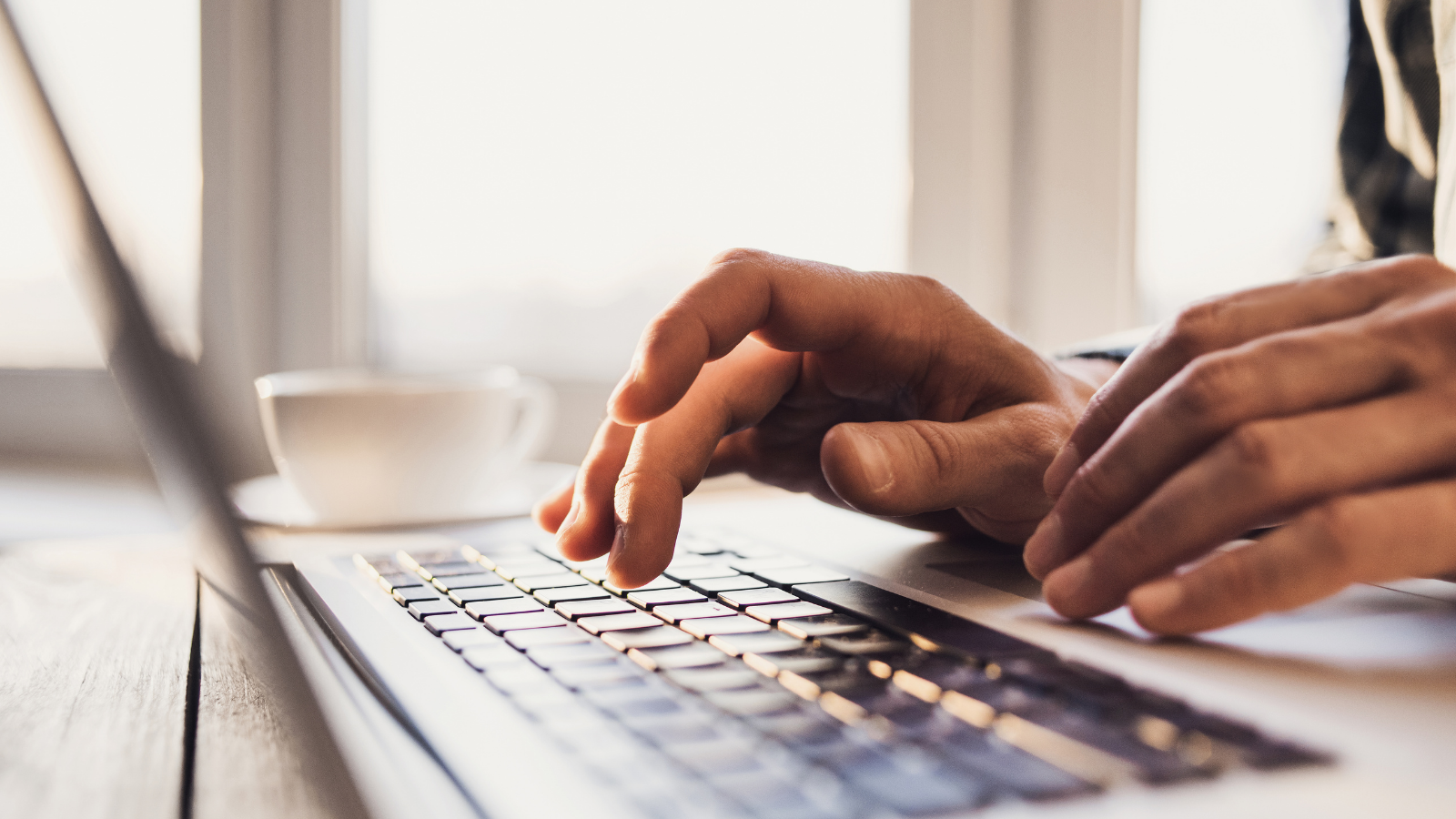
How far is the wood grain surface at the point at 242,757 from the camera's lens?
0.20 m

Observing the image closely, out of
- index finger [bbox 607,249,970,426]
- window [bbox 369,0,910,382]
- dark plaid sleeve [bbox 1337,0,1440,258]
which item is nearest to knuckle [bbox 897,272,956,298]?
index finger [bbox 607,249,970,426]

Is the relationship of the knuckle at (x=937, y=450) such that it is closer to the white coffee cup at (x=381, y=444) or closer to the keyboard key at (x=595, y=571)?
the keyboard key at (x=595, y=571)

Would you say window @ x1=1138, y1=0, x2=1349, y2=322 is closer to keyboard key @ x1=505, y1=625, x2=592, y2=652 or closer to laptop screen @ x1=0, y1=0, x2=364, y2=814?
keyboard key @ x1=505, y1=625, x2=592, y2=652

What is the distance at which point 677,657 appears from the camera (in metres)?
0.27

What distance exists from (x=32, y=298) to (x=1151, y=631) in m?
1.01

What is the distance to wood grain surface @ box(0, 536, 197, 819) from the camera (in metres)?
0.21

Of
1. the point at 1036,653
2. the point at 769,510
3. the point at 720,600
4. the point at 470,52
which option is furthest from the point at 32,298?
the point at 1036,653

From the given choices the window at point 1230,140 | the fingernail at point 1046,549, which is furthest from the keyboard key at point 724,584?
the window at point 1230,140

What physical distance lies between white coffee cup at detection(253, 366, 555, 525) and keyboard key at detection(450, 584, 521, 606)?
9.6 inches

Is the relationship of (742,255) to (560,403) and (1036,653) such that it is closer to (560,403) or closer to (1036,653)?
(1036,653)

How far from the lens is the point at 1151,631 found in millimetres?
313

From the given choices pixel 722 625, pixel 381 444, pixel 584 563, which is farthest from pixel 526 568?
pixel 381 444

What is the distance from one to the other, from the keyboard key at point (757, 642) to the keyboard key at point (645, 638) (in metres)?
0.01

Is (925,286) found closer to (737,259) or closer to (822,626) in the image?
(737,259)
